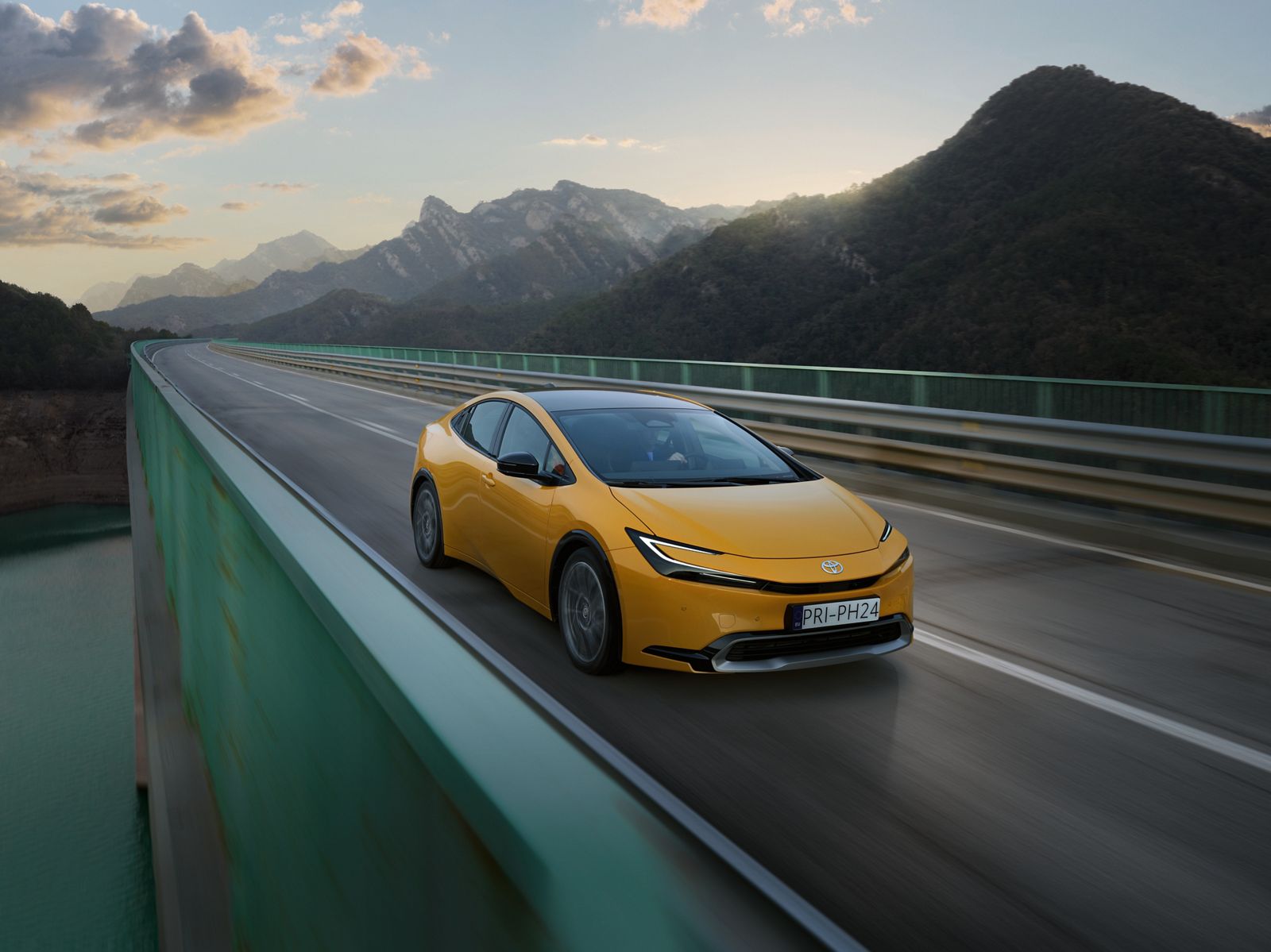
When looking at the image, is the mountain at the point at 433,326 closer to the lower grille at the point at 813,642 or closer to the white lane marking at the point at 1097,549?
the white lane marking at the point at 1097,549

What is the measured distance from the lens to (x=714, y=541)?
5266 millimetres

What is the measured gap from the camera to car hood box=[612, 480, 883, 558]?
17.4ft

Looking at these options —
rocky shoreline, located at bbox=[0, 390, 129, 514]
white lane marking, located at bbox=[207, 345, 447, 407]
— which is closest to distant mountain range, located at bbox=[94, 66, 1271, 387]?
white lane marking, located at bbox=[207, 345, 447, 407]

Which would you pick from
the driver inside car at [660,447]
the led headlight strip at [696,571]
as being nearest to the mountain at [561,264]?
the driver inside car at [660,447]

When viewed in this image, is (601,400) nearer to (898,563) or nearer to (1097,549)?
(898,563)

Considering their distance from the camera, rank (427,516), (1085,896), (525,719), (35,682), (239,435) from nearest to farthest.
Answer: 1. (525,719)
2. (1085,896)
3. (427,516)
4. (239,435)
5. (35,682)

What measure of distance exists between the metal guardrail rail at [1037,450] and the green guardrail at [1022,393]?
56cm

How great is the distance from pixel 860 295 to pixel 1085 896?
6799 centimetres

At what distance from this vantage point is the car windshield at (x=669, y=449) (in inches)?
245

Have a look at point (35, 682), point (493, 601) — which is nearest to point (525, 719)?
point (493, 601)

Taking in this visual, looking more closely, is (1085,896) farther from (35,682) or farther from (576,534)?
(35,682)

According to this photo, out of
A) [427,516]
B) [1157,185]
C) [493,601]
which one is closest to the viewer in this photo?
[493,601]

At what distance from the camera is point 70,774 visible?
27422 mm

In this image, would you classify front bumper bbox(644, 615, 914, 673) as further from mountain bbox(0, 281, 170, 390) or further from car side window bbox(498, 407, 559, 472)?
mountain bbox(0, 281, 170, 390)
